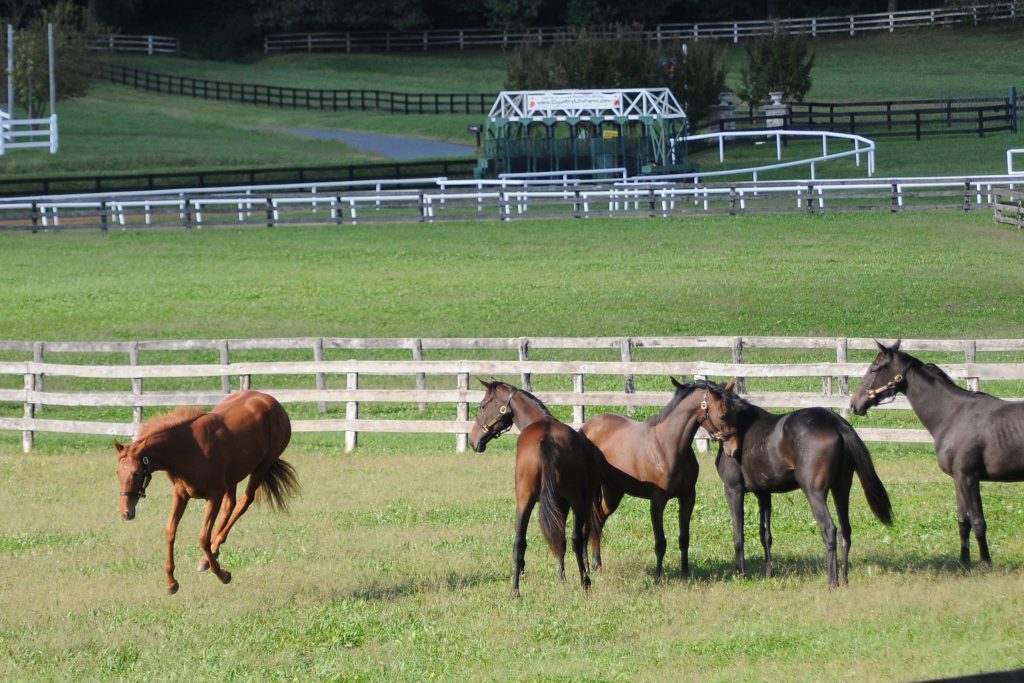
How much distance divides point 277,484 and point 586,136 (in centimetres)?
3814

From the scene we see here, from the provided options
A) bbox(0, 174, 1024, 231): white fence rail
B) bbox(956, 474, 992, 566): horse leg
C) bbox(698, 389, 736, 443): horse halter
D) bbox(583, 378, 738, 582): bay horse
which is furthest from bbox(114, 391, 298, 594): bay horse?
bbox(0, 174, 1024, 231): white fence rail

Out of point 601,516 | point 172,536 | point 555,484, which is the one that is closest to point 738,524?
point 601,516

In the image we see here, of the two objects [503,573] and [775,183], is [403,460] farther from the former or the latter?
[775,183]

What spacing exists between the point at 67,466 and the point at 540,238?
2031 cm

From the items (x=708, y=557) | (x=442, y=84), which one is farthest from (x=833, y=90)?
(x=708, y=557)

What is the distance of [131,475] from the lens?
376 inches

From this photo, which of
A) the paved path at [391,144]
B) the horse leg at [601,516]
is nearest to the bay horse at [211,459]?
the horse leg at [601,516]

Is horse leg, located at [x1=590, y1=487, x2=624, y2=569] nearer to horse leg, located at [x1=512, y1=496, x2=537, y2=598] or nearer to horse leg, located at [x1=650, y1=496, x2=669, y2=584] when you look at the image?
horse leg, located at [x1=650, y1=496, x2=669, y2=584]

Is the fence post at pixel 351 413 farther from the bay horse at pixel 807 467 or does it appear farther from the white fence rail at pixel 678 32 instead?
the white fence rail at pixel 678 32

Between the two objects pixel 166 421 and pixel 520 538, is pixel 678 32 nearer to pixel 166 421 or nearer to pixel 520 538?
pixel 520 538

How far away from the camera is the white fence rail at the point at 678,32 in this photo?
8200 centimetres

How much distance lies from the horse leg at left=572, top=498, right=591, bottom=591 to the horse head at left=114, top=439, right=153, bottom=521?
9.88 feet

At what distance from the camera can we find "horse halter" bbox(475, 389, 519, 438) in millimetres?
10852

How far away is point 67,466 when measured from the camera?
1738 cm
